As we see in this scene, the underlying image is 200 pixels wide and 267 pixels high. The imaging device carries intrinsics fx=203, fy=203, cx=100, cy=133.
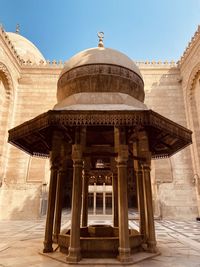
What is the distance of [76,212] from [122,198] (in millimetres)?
974

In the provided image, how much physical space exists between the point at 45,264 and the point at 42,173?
10.3 metres

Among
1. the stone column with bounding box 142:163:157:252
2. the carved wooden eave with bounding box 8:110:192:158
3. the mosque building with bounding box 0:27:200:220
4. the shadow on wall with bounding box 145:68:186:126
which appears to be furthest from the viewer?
the shadow on wall with bounding box 145:68:186:126

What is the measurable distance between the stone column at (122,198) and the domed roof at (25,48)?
63.9ft

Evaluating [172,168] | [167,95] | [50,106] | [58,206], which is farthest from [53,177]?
[167,95]

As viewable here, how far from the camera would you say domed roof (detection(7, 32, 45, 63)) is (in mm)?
20925

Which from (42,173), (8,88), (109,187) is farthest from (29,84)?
(109,187)

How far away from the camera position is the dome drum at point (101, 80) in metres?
5.02

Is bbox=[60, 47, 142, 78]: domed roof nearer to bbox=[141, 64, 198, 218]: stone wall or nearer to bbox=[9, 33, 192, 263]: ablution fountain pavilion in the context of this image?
bbox=[9, 33, 192, 263]: ablution fountain pavilion

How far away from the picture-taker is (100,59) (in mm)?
5219

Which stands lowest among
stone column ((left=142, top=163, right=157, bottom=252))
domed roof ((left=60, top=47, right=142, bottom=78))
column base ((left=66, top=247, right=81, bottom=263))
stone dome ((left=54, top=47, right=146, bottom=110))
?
column base ((left=66, top=247, right=81, bottom=263))

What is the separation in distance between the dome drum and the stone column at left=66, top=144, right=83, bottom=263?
1.59 meters

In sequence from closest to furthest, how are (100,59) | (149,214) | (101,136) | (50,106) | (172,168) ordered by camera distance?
(149,214), (100,59), (101,136), (172,168), (50,106)

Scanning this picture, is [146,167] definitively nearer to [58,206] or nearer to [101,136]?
[101,136]

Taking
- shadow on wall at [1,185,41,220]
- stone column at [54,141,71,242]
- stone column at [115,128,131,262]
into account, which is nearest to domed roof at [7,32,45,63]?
shadow on wall at [1,185,41,220]
